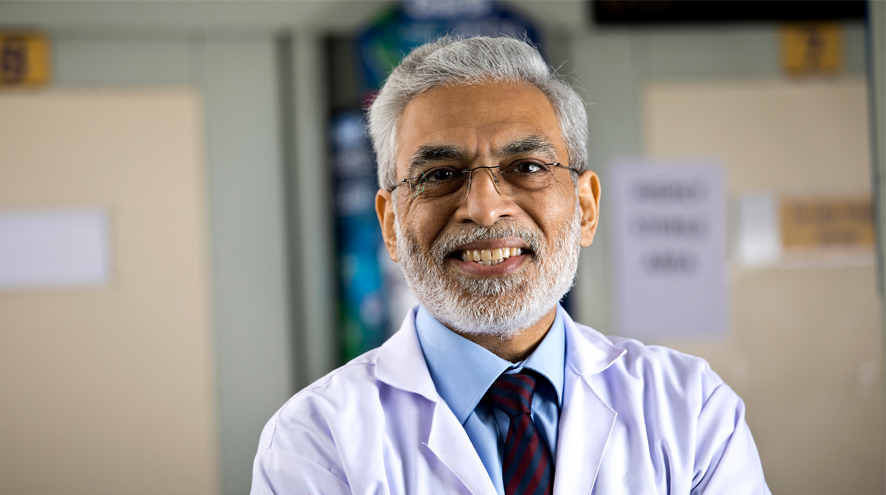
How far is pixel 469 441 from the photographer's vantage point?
861 millimetres

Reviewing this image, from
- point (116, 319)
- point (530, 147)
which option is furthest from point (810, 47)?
point (116, 319)

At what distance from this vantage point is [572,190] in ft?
3.24

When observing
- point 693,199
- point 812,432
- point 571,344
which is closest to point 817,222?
point 693,199

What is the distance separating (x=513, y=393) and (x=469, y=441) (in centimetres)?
10

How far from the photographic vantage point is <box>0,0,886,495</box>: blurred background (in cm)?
191

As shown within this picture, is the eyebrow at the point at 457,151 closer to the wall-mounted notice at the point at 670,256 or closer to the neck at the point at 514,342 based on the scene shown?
the neck at the point at 514,342

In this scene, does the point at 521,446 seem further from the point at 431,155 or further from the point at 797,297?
the point at 797,297

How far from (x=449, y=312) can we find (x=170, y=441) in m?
1.42

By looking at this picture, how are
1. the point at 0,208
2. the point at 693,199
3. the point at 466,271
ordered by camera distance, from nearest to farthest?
the point at 466,271
the point at 0,208
the point at 693,199

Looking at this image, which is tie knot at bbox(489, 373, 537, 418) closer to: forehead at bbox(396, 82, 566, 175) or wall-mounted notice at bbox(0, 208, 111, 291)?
forehead at bbox(396, 82, 566, 175)

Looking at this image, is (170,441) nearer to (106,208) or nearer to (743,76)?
(106,208)

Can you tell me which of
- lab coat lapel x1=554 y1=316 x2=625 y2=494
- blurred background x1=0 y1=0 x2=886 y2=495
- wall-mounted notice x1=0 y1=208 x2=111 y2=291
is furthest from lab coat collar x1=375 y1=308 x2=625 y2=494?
wall-mounted notice x1=0 y1=208 x2=111 y2=291

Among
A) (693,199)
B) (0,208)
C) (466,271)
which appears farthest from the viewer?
(693,199)

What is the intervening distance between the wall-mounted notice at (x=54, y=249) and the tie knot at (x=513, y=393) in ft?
4.95
